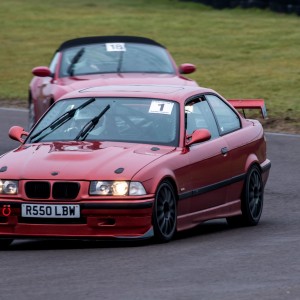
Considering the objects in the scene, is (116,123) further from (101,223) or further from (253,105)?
(253,105)

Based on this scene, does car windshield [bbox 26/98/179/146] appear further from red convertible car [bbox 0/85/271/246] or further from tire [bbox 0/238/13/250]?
tire [bbox 0/238/13/250]

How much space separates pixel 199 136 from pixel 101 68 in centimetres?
735

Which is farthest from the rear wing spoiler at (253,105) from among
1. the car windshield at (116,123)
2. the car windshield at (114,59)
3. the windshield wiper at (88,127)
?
the car windshield at (114,59)

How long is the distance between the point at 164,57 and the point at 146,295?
1116cm

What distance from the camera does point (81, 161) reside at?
33.9 feet

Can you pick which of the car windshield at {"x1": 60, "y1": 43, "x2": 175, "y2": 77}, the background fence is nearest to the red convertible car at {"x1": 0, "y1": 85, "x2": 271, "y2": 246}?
the car windshield at {"x1": 60, "y1": 43, "x2": 175, "y2": 77}

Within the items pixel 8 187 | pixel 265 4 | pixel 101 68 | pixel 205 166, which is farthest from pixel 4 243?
pixel 265 4

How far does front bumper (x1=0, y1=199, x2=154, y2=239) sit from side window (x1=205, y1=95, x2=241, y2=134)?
201 centimetres

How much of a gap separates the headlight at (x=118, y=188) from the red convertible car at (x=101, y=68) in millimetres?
6945

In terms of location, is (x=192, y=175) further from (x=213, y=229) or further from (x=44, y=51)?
(x=44, y=51)

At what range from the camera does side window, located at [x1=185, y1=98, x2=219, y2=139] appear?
11.5 metres

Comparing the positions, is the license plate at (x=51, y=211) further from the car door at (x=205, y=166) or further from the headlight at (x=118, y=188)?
the car door at (x=205, y=166)

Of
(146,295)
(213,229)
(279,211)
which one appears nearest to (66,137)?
(213,229)

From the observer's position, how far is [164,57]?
18.8 metres
